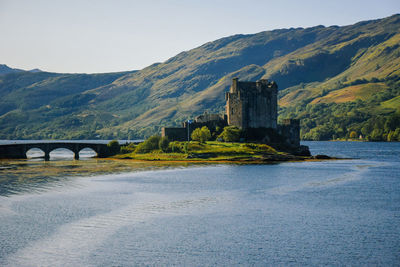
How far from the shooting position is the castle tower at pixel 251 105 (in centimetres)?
12619

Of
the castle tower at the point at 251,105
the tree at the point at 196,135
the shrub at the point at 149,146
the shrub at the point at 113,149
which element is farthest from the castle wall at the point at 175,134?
the shrub at the point at 113,149

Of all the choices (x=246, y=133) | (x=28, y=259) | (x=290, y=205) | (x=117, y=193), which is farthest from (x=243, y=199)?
(x=246, y=133)

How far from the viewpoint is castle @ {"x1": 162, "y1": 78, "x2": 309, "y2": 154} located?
125938mm

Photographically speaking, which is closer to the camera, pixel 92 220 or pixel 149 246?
pixel 149 246

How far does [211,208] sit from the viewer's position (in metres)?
50.4

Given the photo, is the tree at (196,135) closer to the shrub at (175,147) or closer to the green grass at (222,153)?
the green grass at (222,153)

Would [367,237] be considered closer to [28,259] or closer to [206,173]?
[28,259]

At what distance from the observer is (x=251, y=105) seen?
127250 millimetres

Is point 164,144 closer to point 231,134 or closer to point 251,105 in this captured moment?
point 231,134

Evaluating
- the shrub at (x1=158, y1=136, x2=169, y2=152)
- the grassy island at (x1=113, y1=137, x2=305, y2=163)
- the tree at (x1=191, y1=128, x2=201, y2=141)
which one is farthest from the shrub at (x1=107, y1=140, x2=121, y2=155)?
the tree at (x1=191, y1=128, x2=201, y2=141)

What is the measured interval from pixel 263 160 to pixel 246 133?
18.2 meters

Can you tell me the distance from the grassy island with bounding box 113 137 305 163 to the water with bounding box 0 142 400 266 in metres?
33.0

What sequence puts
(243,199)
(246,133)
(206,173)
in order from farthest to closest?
(246,133), (206,173), (243,199)

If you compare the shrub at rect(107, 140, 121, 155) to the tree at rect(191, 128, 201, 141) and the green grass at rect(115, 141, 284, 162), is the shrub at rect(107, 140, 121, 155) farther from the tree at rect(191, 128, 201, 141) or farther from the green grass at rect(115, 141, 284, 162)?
the tree at rect(191, 128, 201, 141)
